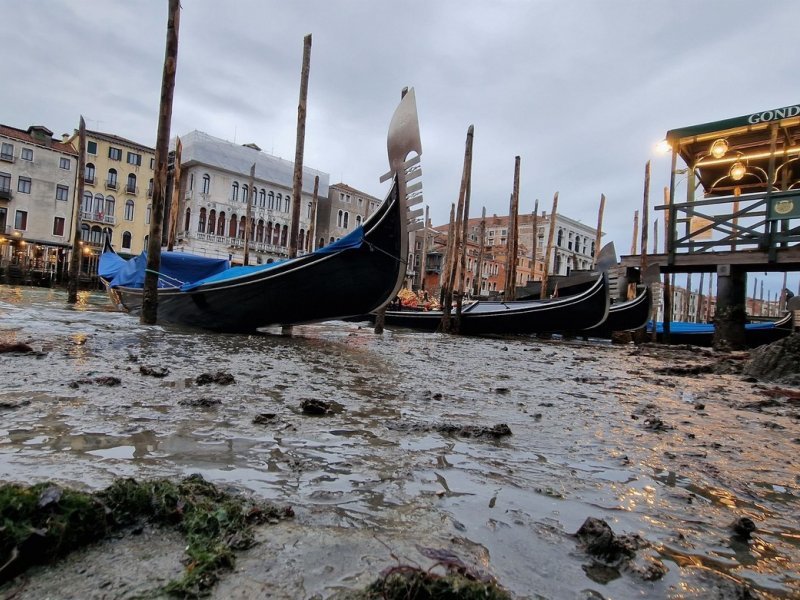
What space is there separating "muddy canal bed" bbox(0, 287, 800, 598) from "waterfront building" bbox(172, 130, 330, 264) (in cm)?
3745

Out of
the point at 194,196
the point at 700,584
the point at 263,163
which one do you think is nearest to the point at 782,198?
the point at 700,584

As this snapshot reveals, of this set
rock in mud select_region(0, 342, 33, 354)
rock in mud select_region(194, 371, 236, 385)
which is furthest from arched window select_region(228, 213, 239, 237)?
rock in mud select_region(194, 371, 236, 385)

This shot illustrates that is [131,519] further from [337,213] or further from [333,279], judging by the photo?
[337,213]

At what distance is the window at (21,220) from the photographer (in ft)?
113

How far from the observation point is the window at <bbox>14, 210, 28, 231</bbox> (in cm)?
3431

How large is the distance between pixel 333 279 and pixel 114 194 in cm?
3873

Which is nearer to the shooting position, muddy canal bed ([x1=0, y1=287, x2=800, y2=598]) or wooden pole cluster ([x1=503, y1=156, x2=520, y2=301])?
muddy canal bed ([x1=0, y1=287, x2=800, y2=598])

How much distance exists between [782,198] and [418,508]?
11.6m

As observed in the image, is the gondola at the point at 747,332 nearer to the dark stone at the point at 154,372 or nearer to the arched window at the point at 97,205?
the dark stone at the point at 154,372

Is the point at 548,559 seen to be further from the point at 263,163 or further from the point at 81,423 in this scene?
the point at 263,163

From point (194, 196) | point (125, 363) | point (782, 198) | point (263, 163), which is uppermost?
point (263, 163)

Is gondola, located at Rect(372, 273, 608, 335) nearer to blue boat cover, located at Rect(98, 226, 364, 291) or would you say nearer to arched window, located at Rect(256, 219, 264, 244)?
blue boat cover, located at Rect(98, 226, 364, 291)

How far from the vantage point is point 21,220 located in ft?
113

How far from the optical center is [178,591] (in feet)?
3.27
